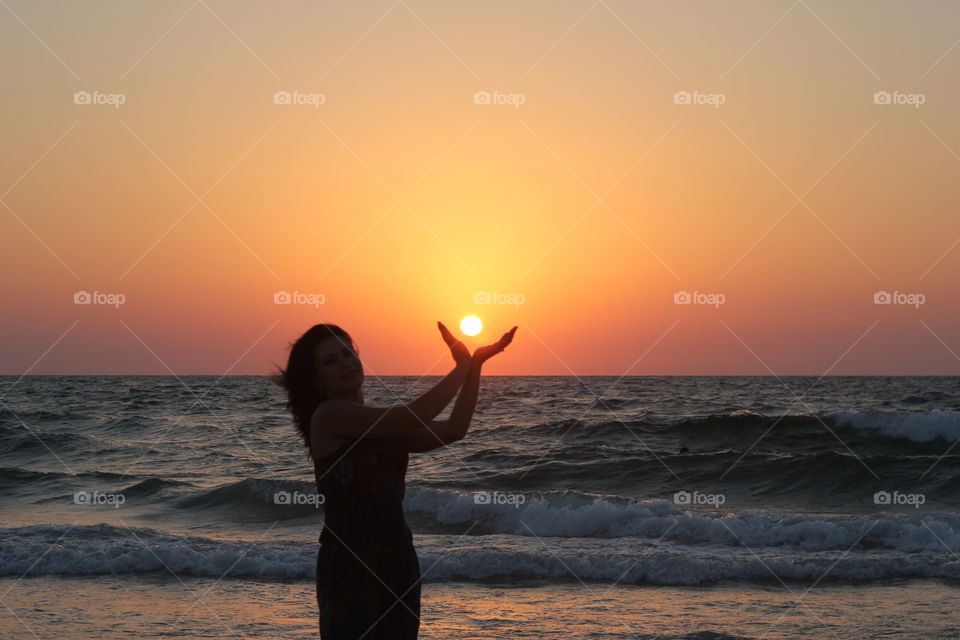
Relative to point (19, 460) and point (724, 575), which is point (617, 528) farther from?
point (19, 460)

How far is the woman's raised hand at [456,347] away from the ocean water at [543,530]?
5.77m

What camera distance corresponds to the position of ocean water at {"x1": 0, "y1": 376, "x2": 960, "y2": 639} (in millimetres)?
8586

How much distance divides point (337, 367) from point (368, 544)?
0.56 meters

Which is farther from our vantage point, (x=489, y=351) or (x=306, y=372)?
(x=306, y=372)

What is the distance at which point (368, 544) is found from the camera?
2891mm

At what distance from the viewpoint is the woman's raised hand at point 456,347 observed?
271 centimetres

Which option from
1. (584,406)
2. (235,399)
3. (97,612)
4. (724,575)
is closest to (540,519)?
(724,575)

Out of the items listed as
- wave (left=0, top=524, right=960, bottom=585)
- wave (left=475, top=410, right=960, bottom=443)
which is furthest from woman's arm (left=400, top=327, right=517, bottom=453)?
wave (left=475, top=410, right=960, bottom=443)

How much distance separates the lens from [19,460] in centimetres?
2367

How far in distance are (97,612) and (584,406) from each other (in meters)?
31.6

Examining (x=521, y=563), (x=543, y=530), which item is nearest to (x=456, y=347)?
(x=521, y=563)

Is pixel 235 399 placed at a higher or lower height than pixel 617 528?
higher

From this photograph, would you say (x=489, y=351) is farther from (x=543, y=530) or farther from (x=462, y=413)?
(x=543, y=530)

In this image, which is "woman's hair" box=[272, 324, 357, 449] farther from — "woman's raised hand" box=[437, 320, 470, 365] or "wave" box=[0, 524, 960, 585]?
"wave" box=[0, 524, 960, 585]
